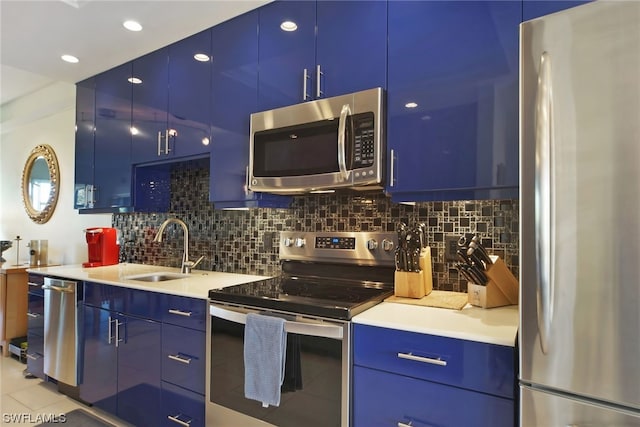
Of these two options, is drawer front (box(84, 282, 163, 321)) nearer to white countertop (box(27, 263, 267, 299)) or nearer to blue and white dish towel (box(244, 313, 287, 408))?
white countertop (box(27, 263, 267, 299))

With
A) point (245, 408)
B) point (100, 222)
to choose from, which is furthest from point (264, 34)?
point (100, 222)

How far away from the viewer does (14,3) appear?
1986 mm

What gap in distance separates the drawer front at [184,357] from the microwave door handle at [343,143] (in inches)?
40.6

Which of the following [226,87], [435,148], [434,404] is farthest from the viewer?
[226,87]

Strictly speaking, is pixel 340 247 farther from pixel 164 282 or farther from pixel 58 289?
pixel 58 289

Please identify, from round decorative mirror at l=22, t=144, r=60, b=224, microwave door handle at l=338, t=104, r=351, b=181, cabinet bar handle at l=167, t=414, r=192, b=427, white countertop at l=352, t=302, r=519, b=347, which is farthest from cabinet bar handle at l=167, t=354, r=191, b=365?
round decorative mirror at l=22, t=144, r=60, b=224

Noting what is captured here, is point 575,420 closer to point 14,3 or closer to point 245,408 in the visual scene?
point 245,408

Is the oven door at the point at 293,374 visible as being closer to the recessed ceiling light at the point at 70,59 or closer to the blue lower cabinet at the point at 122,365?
the blue lower cabinet at the point at 122,365

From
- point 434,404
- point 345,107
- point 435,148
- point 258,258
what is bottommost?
point 434,404

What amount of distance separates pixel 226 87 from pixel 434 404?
1.90 metres

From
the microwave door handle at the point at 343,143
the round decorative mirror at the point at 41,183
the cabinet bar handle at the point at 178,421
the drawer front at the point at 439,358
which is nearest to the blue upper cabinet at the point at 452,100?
the microwave door handle at the point at 343,143

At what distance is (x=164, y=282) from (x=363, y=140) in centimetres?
143

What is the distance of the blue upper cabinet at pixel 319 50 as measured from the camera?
66.1 inches

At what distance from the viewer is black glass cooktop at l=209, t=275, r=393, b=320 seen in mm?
1424
